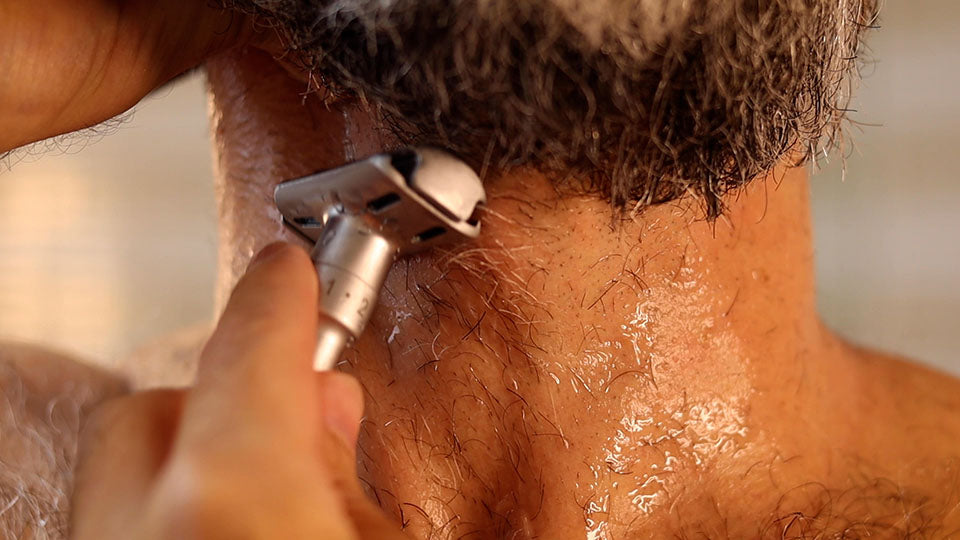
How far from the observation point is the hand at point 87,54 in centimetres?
51

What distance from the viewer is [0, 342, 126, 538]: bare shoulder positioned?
766 mm

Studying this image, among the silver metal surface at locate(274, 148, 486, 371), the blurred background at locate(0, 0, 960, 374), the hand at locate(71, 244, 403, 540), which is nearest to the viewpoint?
the hand at locate(71, 244, 403, 540)

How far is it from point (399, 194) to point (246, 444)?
158 mm

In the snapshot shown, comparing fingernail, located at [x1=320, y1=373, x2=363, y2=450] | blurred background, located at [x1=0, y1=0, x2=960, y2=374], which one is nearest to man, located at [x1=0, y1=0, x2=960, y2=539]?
fingernail, located at [x1=320, y1=373, x2=363, y2=450]

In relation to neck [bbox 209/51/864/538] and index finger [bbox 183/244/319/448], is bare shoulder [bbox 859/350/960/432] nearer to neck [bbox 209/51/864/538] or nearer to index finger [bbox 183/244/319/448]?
neck [bbox 209/51/864/538]

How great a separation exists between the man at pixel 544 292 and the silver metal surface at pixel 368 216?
0.03m

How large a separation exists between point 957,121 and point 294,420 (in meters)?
1.36

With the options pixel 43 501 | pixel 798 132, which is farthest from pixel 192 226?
pixel 798 132

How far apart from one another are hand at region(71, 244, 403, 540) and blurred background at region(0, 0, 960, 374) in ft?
3.71

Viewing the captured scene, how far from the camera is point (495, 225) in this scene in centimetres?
60

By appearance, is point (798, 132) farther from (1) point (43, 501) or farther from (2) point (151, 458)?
(1) point (43, 501)

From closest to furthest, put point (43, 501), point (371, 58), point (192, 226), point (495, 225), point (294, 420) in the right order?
point (294, 420) → point (371, 58) → point (495, 225) → point (43, 501) → point (192, 226)

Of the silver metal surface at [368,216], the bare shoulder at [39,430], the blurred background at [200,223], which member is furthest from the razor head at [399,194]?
the blurred background at [200,223]

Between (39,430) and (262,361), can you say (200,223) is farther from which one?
(262,361)
